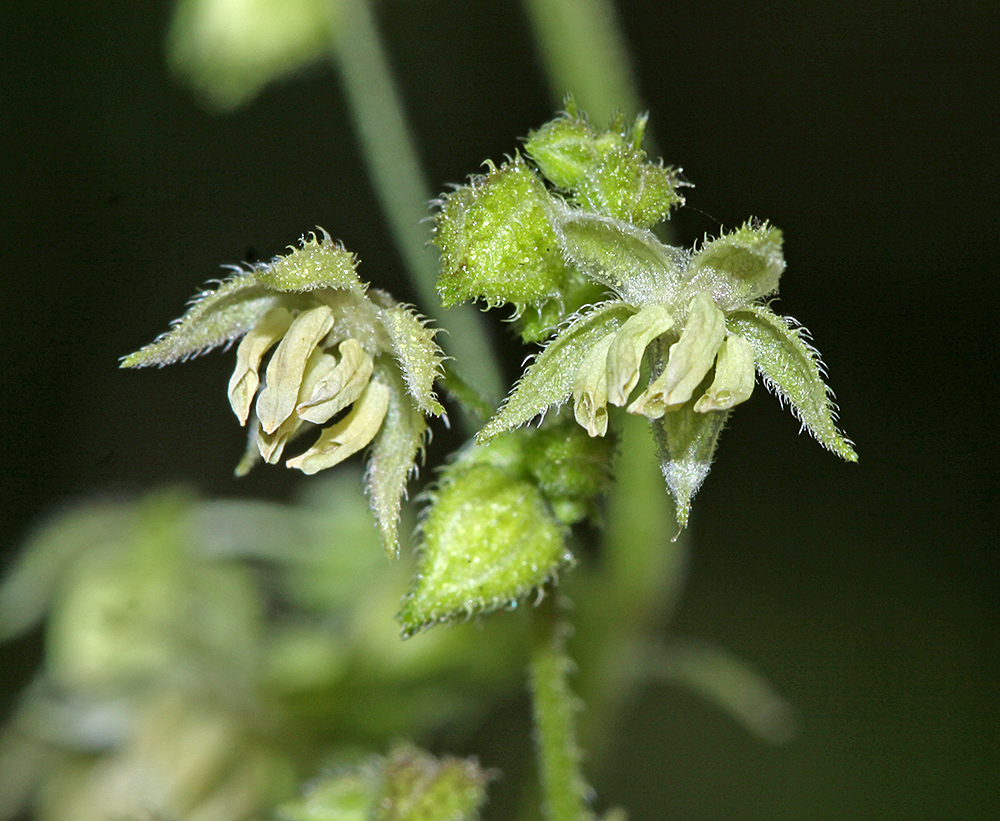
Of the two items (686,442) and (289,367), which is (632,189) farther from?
(289,367)

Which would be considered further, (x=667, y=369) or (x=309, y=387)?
(x=309, y=387)

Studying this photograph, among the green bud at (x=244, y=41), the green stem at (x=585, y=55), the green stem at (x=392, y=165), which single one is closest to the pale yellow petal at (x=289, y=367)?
the green stem at (x=392, y=165)

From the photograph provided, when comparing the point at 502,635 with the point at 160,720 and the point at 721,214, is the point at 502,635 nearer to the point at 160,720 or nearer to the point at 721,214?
the point at 160,720

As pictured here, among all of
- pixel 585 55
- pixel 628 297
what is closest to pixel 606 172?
pixel 628 297

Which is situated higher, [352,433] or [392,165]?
[392,165]

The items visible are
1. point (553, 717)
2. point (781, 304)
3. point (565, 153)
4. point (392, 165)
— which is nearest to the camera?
point (565, 153)

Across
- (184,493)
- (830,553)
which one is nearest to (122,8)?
(184,493)
